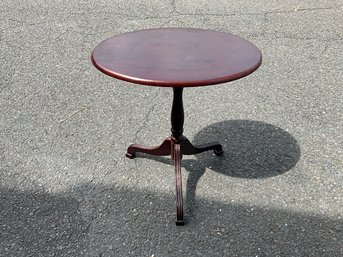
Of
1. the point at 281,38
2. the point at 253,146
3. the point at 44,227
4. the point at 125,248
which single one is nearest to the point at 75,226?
the point at 44,227

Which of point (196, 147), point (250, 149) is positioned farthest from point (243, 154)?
point (196, 147)

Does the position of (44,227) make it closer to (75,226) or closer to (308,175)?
(75,226)

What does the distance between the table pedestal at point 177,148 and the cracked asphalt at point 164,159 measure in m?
0.08

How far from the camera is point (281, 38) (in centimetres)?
438

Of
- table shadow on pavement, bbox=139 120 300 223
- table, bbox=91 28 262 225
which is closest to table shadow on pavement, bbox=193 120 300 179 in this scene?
table shadow on pavement, bbox=139 120 300 223

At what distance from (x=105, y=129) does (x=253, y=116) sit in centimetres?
107

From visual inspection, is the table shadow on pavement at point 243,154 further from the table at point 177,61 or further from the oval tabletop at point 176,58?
the oval tabletop at point 176,58

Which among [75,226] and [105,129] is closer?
[75,226]

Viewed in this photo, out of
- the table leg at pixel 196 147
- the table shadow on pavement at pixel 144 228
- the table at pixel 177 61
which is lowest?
the table shadow on pavement at pixel 144 228

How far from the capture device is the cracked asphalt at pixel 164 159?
209 centimetres

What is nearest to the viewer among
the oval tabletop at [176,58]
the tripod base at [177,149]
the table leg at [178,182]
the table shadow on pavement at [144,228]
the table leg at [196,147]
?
the oval tabletop at [176,58]

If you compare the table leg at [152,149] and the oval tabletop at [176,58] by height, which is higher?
the oval tabletop at [176,58]

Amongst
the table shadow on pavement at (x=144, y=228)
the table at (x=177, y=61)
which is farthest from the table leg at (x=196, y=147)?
the table shadow on pavement at (x=144, y=228)

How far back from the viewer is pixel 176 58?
6.48 feet
